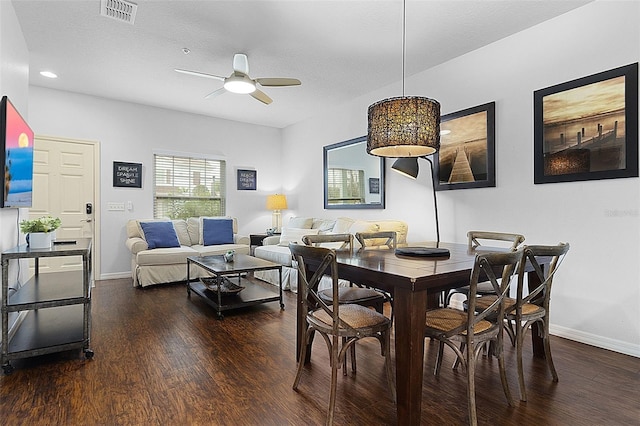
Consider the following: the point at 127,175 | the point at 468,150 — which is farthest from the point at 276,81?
the point at 127,175

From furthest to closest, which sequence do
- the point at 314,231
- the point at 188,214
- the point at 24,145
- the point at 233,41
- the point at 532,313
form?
1. the point at 188,214
2. the point at 314,231
3. the point at 233,41
4. the point at 24,145
5. the point at 532,313

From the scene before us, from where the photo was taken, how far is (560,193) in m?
2.94

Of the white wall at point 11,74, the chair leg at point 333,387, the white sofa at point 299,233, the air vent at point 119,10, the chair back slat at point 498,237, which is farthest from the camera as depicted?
the white sofa at point 299,233

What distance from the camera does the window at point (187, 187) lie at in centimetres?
576

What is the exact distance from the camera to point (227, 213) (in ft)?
20.8

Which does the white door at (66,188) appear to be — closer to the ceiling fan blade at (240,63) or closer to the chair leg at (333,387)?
the ceiling fan blade at (240,63)

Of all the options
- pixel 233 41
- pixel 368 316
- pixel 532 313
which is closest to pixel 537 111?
pixel 532 313

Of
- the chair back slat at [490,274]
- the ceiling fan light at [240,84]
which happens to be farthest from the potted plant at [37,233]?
the chair back slat at [490,274]

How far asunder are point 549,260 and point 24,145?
4094 mm

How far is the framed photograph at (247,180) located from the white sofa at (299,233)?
121 cm

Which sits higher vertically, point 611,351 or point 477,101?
point 477,101

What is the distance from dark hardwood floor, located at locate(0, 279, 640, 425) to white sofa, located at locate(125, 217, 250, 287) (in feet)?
5.71

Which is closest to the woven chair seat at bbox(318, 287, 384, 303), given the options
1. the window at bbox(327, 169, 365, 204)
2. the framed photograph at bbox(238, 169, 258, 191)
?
the window at bbox(327, 169, 365, 204)

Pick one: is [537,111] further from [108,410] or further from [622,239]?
[108,410]
